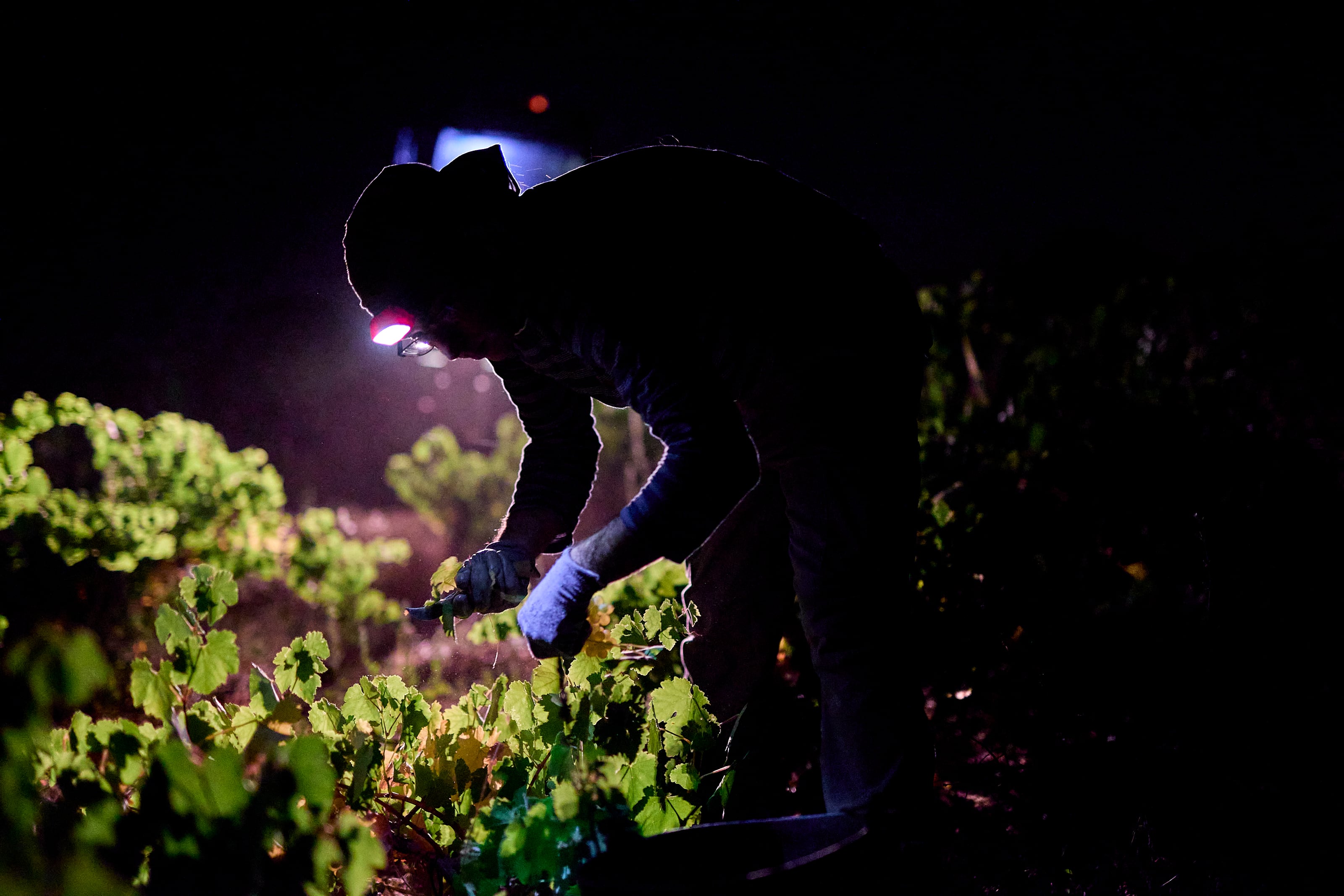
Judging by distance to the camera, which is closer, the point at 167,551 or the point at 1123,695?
the point at 1123,695

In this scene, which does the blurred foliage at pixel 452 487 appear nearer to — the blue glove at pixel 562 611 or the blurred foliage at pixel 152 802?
the blue glove at pixel 562 611

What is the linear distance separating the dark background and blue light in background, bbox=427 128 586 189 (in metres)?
0.07

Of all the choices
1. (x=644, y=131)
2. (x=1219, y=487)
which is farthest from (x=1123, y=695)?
(x=644, y=131)

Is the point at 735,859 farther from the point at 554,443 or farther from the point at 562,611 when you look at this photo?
the point at 554,443

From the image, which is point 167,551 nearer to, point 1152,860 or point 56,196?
point 56,196

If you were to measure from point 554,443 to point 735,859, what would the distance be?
4.13 ft

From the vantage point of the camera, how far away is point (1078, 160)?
14.2ft

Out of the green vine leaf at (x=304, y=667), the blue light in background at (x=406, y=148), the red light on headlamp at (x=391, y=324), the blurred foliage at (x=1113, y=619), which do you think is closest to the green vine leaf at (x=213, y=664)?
the green vine leaf at (x=304, y=667)

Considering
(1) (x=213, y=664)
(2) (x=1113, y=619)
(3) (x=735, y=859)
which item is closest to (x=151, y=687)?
(1) (x=213, y=664)

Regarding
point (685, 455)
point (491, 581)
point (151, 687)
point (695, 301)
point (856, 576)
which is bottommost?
point (151, 687)

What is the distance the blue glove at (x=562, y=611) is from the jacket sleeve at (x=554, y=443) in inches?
18.5

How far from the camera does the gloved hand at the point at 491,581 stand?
1.79 metres

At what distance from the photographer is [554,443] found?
223 centimetres

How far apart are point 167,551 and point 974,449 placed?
398 centimetres
